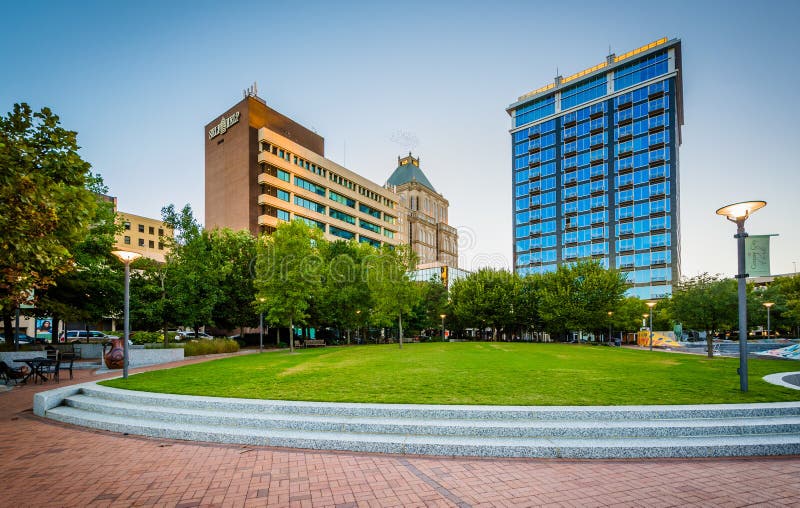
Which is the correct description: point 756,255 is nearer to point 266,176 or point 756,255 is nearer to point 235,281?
point 235,281

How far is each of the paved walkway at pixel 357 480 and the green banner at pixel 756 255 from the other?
5.18 meters

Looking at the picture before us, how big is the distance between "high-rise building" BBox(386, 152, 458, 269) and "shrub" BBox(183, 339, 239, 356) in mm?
89376

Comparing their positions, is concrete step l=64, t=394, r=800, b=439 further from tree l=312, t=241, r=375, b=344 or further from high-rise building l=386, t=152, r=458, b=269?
high-rise building l=386, t=152, r=458, b=269

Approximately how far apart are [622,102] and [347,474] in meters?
94.5

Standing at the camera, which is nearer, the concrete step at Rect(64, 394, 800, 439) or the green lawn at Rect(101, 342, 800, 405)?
the concrete step at Rect(64, 394, 800, 439)

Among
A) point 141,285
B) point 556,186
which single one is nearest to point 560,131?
point 556,186

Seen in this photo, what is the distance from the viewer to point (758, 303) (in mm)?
23422

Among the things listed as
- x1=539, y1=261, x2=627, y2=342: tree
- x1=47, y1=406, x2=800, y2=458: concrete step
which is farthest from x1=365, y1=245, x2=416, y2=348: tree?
x1=539, y1=261, x2=627, y2=342: tree

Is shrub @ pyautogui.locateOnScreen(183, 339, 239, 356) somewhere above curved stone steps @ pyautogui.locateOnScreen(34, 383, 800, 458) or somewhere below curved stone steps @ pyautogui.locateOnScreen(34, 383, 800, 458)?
below

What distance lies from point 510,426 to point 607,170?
87822mm

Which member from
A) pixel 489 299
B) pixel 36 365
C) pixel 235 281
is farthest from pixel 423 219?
pixel 36 365

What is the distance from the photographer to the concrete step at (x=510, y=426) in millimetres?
6543

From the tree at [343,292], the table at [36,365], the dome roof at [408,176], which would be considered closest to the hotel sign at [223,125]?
the tree at [343,292]

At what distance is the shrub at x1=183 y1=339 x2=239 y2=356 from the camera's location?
84.2ft
